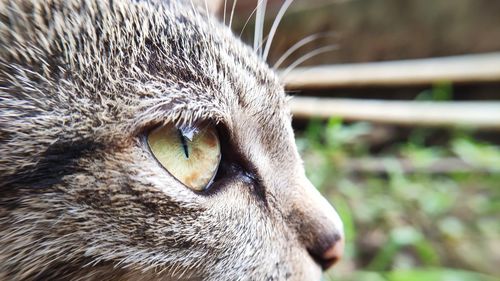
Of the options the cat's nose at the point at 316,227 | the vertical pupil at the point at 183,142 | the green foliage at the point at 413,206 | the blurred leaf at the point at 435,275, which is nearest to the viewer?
the vertical pupil at the point at 183,142

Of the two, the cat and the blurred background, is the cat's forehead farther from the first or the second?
the blurred background

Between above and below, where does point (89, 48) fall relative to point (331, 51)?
below

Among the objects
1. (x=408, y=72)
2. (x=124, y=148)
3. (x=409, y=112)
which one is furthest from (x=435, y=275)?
(x=408, y=72)

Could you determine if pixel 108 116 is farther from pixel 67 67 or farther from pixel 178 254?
pixel 178 254

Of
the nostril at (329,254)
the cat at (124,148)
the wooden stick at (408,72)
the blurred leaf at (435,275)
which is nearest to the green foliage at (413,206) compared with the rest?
the blurred leaf at (435,275)

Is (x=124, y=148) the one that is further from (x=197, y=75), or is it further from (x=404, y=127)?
(x=404, y=127)

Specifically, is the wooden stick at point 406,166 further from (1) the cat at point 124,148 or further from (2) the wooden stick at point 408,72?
(1) the cat at point 124,148

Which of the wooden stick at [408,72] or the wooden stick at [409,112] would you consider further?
the wooden stick at [408,72]

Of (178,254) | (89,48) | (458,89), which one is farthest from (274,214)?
(458,89)

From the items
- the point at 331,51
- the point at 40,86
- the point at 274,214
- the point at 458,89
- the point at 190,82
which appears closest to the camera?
the point at 40,86
